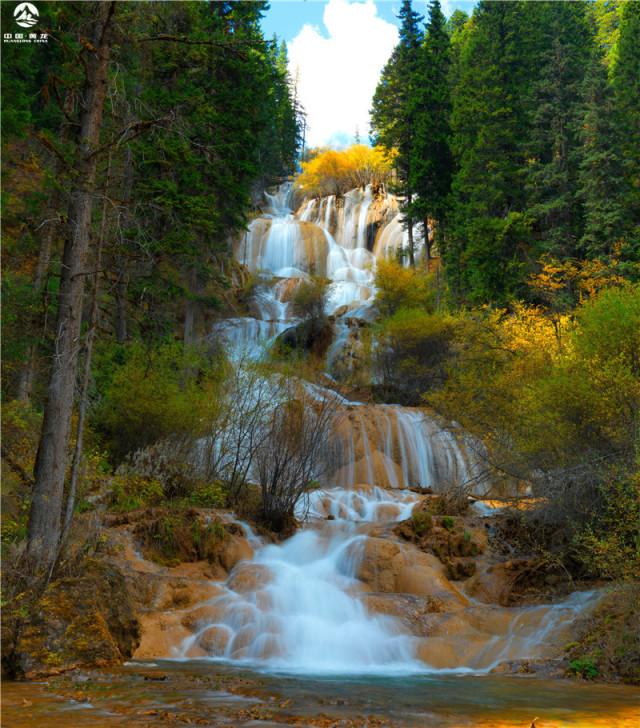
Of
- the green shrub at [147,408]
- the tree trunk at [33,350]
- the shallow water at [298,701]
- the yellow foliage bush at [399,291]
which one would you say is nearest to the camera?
the shallow water at [298,701]

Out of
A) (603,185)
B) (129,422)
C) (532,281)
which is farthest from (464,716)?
(603,185)

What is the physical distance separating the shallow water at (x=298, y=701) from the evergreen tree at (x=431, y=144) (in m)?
31.6

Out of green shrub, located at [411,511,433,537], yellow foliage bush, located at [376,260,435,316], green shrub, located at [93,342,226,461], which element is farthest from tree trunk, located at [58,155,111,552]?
yellow foliage bush, located at [376,260,435,316]

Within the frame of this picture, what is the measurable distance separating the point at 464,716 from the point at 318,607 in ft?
18.1

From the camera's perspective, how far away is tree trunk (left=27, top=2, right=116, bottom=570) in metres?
8.17

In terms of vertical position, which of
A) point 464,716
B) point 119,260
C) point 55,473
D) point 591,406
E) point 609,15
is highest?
point 609,15

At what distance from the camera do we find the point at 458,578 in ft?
42.5

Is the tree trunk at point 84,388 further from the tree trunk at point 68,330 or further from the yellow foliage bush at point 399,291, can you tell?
the yellow foliage bush at point 399,291

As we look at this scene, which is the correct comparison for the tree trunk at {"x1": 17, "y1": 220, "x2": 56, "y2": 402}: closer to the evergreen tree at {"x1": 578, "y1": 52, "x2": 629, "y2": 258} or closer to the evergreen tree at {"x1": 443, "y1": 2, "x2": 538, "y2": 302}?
the evergreen tree at {"x1": 443, "y1": 2, "x2": 538, "y2": 302}

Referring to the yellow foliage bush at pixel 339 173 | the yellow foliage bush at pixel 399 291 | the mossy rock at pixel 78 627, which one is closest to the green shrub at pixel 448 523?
the mossy rock at pixel 78 627

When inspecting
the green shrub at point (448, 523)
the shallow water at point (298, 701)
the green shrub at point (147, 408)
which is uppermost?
→ the green shrub at point (147, 408)

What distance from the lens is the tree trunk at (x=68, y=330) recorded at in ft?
26.8

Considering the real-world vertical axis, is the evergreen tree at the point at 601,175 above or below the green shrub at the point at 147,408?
above

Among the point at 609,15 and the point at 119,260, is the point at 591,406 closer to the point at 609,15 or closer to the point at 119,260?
the point at 119,260
